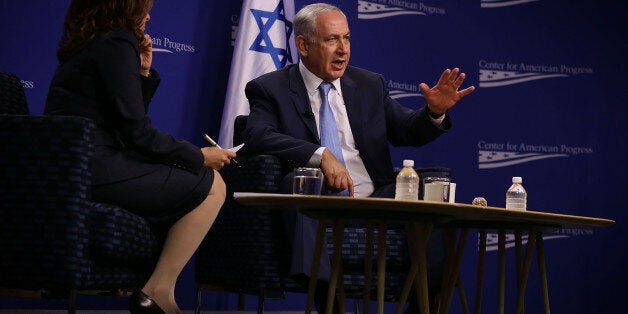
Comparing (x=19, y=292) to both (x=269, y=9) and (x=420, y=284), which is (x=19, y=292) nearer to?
(x=420, y=284)

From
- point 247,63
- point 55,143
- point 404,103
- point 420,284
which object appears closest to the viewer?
point 420,284

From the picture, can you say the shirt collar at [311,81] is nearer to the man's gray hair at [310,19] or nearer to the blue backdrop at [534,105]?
the man's gray hair at [310,19]

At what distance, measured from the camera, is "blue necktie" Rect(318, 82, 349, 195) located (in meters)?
3.37

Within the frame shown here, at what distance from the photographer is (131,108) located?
2598 mm

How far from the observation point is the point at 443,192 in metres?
2.52

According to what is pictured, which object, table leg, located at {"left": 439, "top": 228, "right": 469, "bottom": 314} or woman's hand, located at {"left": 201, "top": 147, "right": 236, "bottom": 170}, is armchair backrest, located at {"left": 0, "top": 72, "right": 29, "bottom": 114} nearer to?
woman's hand, located at {"left": 201, "top": 147, "right": 236, "bottom": 170}

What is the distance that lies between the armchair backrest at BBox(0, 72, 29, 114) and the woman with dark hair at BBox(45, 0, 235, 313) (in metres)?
0.34

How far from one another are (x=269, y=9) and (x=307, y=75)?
924 mm

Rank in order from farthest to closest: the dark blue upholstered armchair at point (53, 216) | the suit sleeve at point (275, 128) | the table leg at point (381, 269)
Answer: the suit sleeve at point (275, 128) < the dark blue upholstered armchair at point (53, 216) < the table leg at point (381, 269)

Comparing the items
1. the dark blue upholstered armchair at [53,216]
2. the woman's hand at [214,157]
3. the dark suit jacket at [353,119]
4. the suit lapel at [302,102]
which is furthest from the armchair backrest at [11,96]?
the suit lapel at [302,102]

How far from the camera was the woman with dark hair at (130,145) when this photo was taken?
257 cm

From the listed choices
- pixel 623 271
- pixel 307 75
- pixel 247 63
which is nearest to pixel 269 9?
pixel 247 63

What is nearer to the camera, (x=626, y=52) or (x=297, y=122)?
(x=297, y=122)

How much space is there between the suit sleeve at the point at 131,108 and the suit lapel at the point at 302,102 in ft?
2.50
